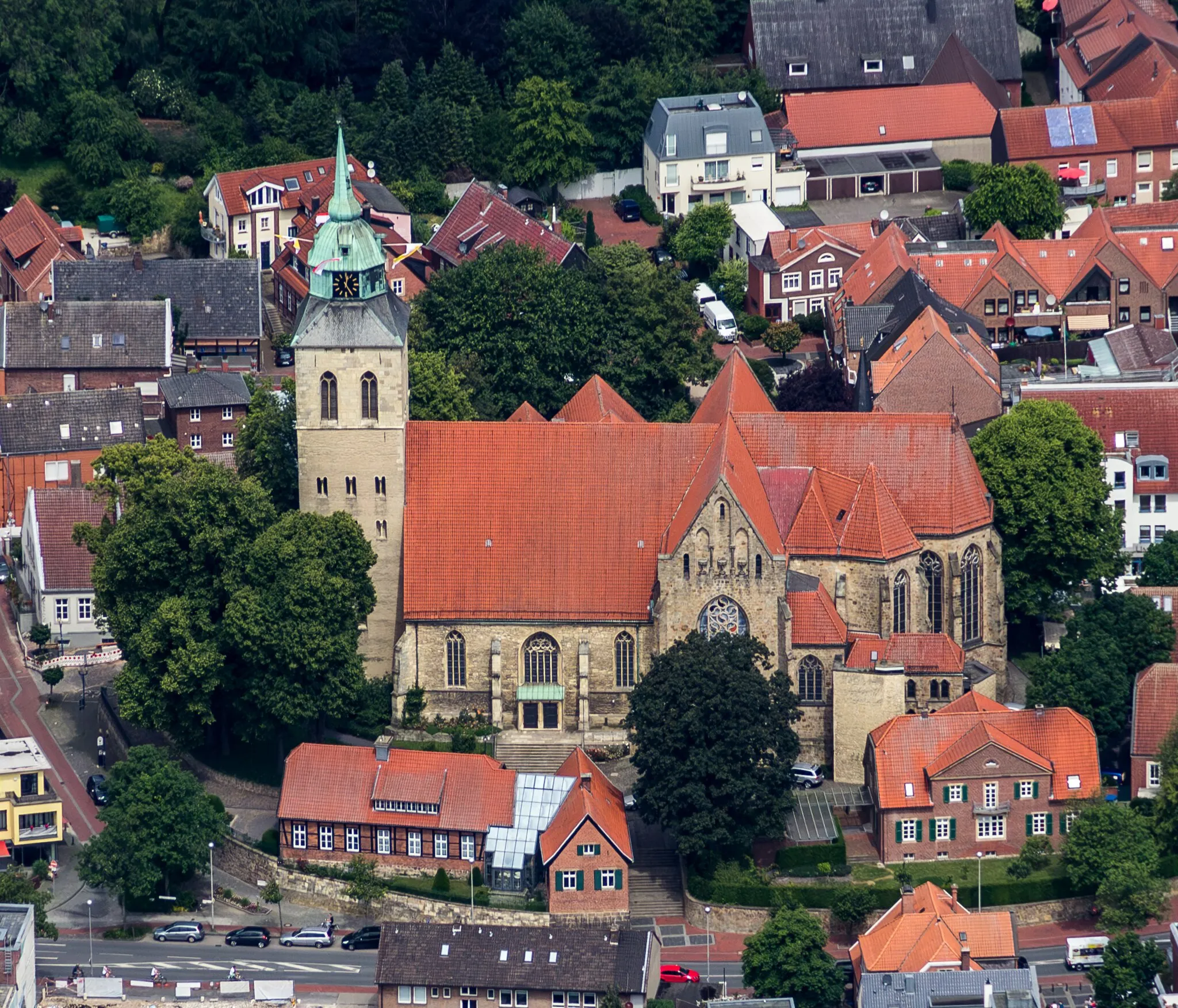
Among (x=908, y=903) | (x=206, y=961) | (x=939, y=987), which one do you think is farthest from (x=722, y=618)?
(x=206, y=961)

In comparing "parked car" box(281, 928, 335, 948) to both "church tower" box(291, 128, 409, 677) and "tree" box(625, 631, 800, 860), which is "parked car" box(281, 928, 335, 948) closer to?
"tree" box(625, 631, 800, 860)

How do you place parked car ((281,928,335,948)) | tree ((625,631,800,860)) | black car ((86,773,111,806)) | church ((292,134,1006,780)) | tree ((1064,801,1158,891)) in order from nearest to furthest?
tree ((1064,801,1158,891)), tree ((625,631,800,860)), parked car ((281,928,335,948)), church ((292,134,1006,780)), black car ((86,773,111,806))

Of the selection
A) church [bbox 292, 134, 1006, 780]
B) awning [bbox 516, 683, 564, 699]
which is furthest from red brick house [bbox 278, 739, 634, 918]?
church [bbox 292, 134, 1006, 780]

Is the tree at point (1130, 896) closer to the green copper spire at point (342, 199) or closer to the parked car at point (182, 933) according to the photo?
the parked car at point (182, 933)

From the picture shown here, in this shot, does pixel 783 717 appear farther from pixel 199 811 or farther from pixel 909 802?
pixel 199 811

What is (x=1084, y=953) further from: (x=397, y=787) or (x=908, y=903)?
(x=397, y=787)

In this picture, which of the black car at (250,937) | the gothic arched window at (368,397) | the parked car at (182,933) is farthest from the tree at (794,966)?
the gothic arched window at (368,397)

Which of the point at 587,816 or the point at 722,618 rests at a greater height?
the point at 722,618
